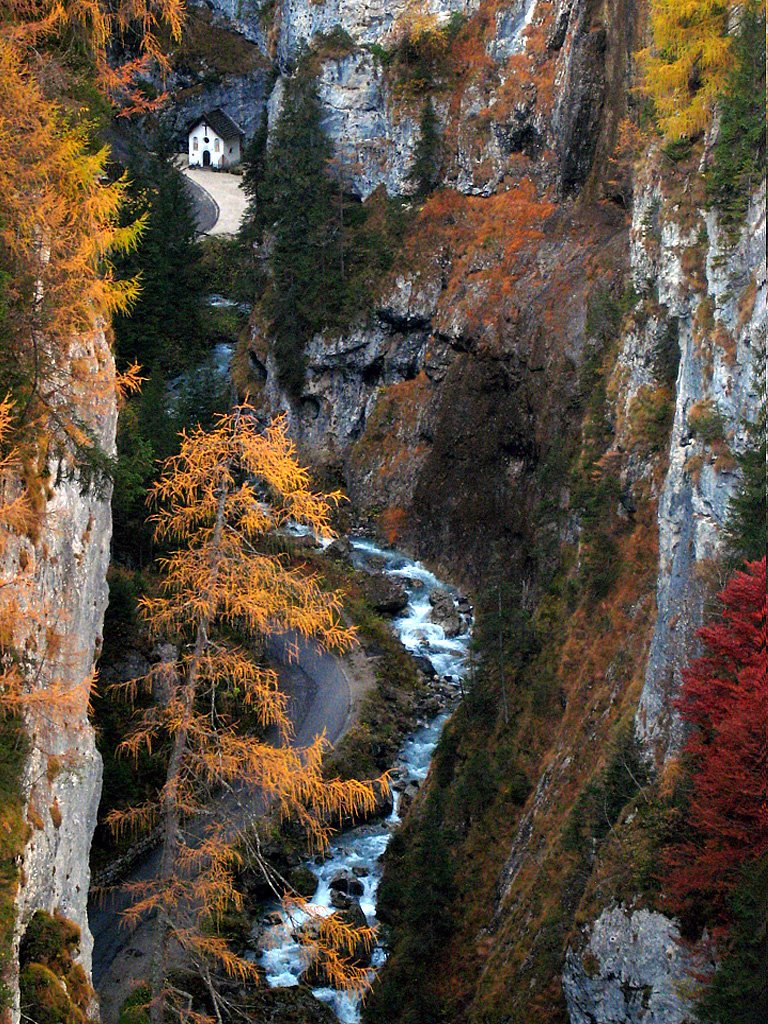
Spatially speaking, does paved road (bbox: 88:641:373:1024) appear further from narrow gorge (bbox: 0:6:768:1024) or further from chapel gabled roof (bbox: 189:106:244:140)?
chapel gabled roof (bbox: 189:106:244:140)

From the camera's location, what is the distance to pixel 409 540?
4247 cm

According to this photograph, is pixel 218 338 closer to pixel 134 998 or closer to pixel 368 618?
pixel 368 618

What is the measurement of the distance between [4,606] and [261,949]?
1439cm

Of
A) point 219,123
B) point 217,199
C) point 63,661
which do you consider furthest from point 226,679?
point 219,123

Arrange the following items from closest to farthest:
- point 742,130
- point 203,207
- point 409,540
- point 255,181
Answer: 1. point 742,130
2. point 409,540
3. point 255,181
4. point 203,207

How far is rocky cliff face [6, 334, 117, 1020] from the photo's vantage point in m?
11.1

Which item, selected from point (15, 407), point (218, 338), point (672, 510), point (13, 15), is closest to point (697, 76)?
point (672, 510)

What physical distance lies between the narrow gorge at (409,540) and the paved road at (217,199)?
1140 cm

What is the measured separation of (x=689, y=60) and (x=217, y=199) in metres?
52.5

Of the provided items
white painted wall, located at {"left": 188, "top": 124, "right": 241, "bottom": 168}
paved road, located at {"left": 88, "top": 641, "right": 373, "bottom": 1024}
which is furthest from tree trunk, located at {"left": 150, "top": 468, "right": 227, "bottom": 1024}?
white painted wall, located at {"left": 188, "top": 124, "right": 241, "bottom": 168}

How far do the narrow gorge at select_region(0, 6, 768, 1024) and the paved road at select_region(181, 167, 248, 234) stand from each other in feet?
37.4

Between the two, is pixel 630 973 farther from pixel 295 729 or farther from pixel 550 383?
pixel 550 383

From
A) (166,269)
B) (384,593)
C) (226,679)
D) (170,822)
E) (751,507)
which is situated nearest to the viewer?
(170,822)

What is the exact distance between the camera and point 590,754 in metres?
19.4
